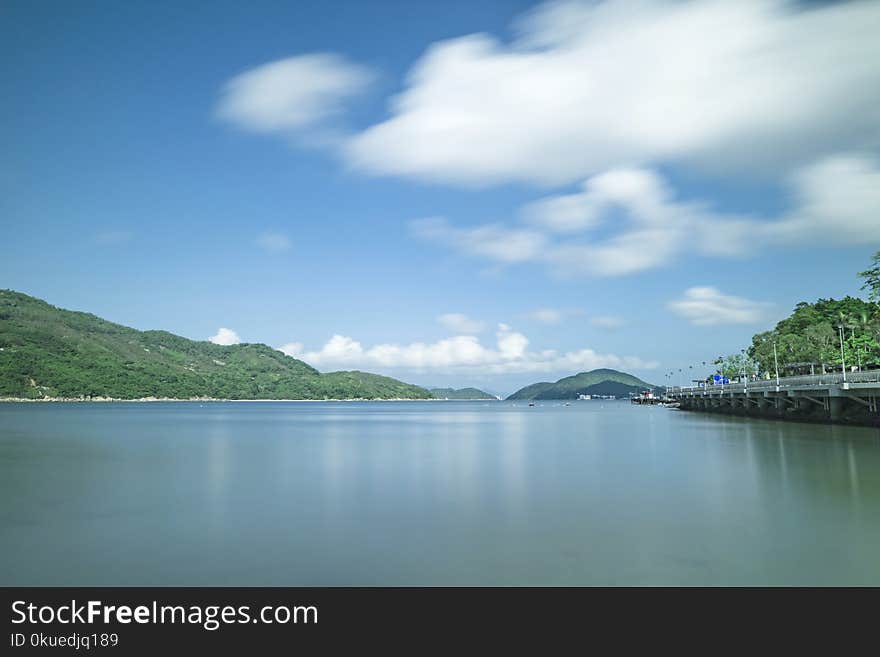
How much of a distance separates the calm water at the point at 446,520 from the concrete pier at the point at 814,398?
53.2 feet

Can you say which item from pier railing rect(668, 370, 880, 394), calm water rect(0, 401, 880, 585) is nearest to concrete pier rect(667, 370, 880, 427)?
pier railing rect(668, 370, 880, 394)

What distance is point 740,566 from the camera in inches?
501

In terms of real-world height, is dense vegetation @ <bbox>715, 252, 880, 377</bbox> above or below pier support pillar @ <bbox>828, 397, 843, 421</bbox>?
above

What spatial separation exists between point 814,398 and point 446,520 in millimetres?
54193

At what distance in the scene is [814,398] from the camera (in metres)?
59.3

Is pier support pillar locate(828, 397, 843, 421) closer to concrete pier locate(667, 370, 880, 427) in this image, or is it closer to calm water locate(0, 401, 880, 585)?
concrete pier locate(667, 370, 880, 427)

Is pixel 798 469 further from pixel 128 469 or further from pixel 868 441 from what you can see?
pixel 128 469

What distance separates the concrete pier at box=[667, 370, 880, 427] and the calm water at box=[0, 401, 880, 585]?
→ 16.2m

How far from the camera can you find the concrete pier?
161 feet

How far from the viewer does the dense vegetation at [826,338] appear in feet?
218
